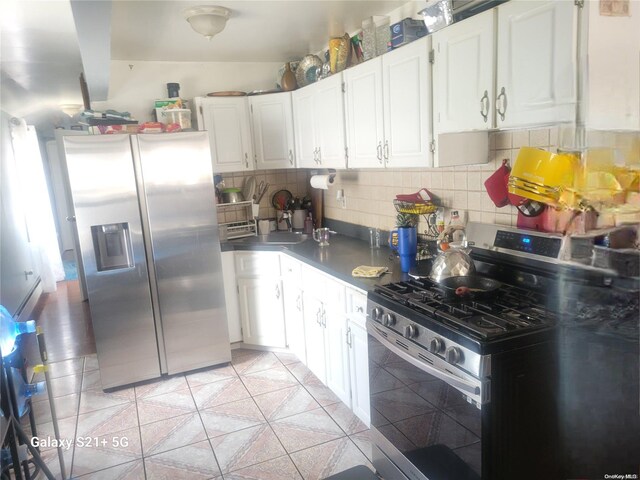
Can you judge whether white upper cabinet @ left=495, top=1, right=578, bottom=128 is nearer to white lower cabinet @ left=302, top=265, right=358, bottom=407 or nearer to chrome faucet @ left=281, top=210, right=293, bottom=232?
white lower cabinet @ left=302, top=265, right=358, bottom=407

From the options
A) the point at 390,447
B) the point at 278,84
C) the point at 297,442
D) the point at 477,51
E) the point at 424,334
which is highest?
the point at 278,84

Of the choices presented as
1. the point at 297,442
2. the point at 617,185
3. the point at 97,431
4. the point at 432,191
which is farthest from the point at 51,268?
the point at 617,185

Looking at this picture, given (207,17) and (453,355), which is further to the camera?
(207,17)

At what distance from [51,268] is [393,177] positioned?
5181mm

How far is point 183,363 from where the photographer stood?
11.0ft

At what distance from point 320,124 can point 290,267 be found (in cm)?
103

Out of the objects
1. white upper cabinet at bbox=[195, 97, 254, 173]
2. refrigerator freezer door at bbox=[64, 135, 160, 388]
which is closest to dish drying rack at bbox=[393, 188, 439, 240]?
white upper cabinet at bbox=[195, 97, 254, 173]

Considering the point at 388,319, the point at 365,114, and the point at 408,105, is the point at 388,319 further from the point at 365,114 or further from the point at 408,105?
the point at 365,114

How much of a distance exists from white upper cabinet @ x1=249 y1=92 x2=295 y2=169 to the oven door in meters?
2.03

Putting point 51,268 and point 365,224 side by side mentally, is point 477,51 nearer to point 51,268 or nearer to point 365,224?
point 365,224

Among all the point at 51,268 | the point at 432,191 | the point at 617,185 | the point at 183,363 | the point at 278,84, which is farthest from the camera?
the point at 51,268

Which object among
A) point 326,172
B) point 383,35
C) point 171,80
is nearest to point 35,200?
point 171,80

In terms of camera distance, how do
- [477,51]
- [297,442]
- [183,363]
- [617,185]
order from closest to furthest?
[617,185], [477,51], [297,442], [183,363]

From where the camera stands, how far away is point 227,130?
12.0 feet
